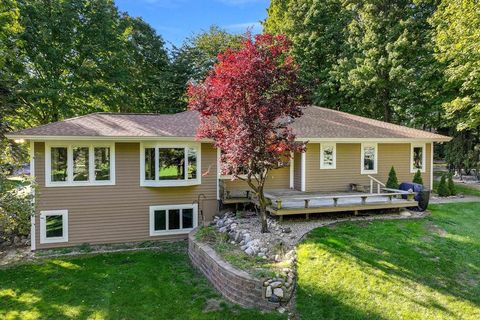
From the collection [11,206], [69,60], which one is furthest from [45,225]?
[69,60]

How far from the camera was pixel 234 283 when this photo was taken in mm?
6840

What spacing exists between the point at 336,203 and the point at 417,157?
6619mm

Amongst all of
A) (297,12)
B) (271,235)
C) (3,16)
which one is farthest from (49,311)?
(297,12)

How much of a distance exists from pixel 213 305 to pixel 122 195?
5741 mm

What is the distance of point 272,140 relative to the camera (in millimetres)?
8414

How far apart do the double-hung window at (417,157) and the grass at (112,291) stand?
11074 mm

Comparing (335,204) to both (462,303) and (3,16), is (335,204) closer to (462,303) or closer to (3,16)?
(462,303)

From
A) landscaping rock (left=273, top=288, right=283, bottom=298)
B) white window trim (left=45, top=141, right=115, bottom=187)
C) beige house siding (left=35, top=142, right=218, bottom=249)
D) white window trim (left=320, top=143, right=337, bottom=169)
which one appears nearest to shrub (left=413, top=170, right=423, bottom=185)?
white window trim (left=320, top=143, right=337, bottom=169)

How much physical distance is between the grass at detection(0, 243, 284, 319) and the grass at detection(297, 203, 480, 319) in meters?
1.32

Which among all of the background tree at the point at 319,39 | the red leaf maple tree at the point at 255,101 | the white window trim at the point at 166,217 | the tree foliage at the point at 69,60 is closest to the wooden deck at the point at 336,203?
the red leaf maple tree at the point at 255,101

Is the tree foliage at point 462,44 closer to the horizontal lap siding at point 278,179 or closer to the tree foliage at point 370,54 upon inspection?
the tree foliage at point 370,54

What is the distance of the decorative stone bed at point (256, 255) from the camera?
Result: 6547 millimetres

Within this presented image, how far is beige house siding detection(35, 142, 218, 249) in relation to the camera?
10.3m

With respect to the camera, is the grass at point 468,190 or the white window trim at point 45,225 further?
the grass at point 468,190
